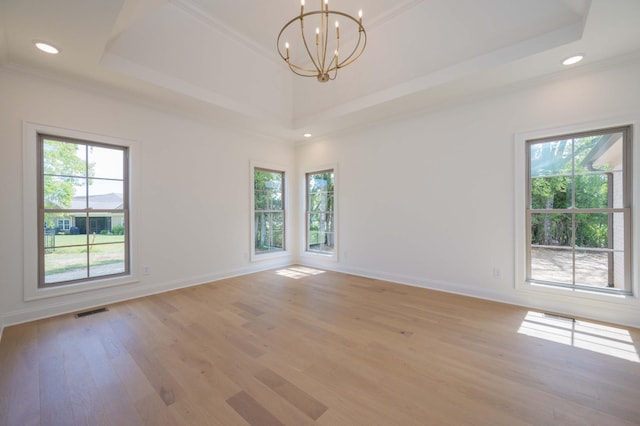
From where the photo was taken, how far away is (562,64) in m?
2.82

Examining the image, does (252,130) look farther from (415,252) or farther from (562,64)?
(562,64)

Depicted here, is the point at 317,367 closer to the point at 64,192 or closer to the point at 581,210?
the point at 581,210

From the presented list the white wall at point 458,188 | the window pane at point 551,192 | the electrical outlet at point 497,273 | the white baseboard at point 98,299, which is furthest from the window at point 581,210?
the white baseboard at point 98,299

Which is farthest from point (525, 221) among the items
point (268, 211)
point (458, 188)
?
point (268, 211)

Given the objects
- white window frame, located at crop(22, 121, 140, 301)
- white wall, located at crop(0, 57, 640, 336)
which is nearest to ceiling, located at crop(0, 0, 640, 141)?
white wall, located at crop(0, 57, 640, 336)

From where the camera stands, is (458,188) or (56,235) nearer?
(56,235)

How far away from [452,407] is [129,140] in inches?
175

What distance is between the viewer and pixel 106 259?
11.4 ft

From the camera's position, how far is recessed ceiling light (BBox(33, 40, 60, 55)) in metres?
2.44

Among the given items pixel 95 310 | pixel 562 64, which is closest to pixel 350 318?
pixel 95 310

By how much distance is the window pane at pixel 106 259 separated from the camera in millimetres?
3375

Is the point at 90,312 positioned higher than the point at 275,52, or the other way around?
the point at 275,52

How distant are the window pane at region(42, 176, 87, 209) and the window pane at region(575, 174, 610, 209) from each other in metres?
5.88

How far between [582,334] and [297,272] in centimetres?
386
